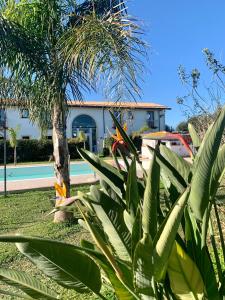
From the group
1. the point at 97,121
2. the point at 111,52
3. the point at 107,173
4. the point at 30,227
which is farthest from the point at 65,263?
the point at 97,121

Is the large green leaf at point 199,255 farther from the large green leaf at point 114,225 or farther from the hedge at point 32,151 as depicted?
the hedge at point 32,151

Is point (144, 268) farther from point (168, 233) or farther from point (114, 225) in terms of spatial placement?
point (114, 225)

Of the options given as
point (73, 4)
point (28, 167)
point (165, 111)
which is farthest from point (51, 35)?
point (165, 111)

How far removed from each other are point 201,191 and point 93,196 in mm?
477

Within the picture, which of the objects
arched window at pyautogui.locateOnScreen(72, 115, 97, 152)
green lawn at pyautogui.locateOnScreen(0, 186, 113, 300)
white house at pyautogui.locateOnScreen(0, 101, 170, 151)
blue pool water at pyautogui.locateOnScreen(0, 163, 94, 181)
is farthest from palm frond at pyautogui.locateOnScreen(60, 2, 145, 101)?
arched window at pyautogui.locateOnScreen(72, 115, 97, 152)

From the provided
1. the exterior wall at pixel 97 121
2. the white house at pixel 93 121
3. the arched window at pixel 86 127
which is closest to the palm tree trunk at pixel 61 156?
the exterior wall at pixel 97 121

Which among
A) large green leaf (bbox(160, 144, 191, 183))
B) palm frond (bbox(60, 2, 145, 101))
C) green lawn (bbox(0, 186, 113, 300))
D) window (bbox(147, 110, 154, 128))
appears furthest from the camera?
window (bbox(147, 110, 154, 128))

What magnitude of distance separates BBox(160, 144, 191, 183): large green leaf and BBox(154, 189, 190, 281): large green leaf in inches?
19.5

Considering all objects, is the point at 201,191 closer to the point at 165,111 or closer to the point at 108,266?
the point at 108,266

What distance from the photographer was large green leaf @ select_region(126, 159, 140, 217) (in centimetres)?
163

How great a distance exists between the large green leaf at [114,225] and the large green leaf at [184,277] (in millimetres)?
190

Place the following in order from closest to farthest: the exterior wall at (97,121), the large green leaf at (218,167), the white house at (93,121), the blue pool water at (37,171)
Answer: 1. the large green leaf at (218,167)
2. the blue pool water at (37,171)
3. the exterior wall at (97,121)
4. the white house at (93,121)

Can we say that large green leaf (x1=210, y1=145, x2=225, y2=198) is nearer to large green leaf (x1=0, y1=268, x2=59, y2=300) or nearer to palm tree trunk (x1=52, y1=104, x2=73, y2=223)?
large green leaf (x1=0, y1=268, x2=59, y2=300)

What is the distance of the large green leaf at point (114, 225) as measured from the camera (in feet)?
5.32
